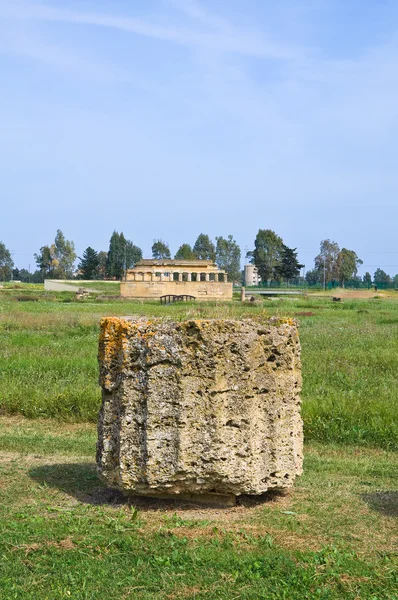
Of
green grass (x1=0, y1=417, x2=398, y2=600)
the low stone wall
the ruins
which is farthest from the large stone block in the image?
the low stone wall

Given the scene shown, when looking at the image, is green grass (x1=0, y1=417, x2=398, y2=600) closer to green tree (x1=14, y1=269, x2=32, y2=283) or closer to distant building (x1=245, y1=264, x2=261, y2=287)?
distant building (x1=245, y1=264, x2=261, y2=287)

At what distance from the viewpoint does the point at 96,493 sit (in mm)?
6672

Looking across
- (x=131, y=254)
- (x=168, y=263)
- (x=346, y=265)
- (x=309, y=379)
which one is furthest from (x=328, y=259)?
(x=309, y=379)

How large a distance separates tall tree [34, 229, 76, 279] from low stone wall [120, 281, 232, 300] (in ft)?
172

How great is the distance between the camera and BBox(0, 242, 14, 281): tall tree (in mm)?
A: 121938

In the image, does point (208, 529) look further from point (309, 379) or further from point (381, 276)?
point (381, 276)

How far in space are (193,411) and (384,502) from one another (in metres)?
1.90

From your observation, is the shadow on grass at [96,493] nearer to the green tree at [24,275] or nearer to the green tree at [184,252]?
the green tree at [184,252]

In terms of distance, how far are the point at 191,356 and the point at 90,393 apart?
6039 mm

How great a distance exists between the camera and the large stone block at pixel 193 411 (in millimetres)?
6035

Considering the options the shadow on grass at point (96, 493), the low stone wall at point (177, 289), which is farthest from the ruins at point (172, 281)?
the shadow on grass at point (96, 493)

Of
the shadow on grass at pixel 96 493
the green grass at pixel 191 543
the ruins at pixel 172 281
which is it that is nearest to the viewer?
the green grass at pixel 191 543

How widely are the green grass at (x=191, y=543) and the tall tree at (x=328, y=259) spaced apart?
101138mm

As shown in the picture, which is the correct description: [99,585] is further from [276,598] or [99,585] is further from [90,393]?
[90,393]
